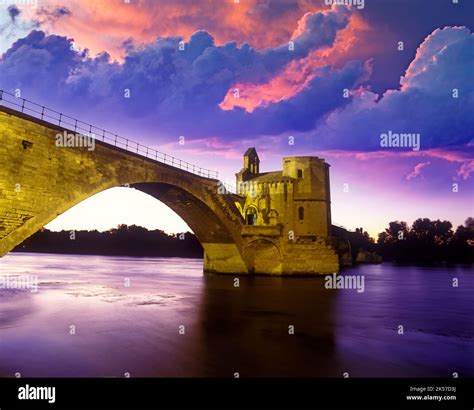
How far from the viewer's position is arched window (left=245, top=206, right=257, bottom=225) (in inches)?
1762

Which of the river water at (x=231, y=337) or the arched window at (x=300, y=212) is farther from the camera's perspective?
the arched window at (x=300, y=212)

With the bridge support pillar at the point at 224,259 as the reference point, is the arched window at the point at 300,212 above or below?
above

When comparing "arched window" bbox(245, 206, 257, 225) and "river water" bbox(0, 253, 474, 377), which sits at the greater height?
"arched window" bbox(245, 206, 257, 225)

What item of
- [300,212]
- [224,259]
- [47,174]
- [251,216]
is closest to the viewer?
[47,174]

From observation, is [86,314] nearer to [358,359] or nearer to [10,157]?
[10,157]

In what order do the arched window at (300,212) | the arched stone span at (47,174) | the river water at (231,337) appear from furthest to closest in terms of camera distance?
1. the arched window at (300,212)
2. the arched stone span at (47,174)
3. the river water at (231,337)

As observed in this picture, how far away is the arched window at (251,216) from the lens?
147 ft

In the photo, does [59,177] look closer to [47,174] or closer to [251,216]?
[47,174]

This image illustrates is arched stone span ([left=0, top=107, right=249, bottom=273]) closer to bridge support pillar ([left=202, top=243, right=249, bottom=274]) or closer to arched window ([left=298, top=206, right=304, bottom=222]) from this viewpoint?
bridge support pillar ([left=202, top=243, right=249, bottom=274])

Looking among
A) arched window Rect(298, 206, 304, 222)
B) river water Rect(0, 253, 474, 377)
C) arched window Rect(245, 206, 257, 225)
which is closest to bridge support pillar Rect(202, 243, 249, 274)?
arched window Rect(245, 206, 257, 225)

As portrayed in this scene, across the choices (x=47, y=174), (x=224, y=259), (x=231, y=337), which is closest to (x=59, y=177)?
(x=47, y=174)

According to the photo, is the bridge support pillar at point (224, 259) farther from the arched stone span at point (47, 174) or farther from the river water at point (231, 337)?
the river water at point (231, 337)

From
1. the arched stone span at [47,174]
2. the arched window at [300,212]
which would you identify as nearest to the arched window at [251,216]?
the arched window at [300,212]

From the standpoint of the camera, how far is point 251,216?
4688cm
